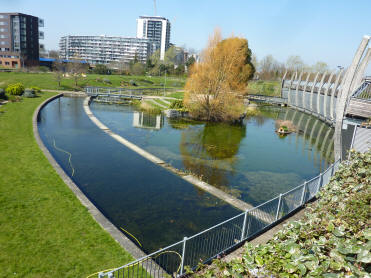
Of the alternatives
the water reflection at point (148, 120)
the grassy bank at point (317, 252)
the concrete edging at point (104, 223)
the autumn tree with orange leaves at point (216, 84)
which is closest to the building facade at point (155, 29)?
the water reflection at point (148, 120)

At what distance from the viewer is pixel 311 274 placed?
2648mm

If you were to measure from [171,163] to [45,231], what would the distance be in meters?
8.03


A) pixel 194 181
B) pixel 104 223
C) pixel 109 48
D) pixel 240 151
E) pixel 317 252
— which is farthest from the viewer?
pixel 109 48

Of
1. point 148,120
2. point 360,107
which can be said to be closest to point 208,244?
point 360,107

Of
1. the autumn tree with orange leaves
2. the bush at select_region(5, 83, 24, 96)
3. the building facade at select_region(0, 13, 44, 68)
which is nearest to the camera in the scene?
the autumn tree with orange leaves

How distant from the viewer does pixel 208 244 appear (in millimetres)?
7785

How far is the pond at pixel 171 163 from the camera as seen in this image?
9281 millimetres

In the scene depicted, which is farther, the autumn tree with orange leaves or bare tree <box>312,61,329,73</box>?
bare tree <box>312,61,329,73</box>

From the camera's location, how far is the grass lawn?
19.9 ft

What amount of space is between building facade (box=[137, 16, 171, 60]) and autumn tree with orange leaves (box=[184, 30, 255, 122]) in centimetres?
13004

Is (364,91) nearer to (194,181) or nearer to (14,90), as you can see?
(194,181)

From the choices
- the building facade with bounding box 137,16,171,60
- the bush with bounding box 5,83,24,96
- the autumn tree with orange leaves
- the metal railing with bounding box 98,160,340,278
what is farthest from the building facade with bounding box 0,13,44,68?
the building facade with bounding box 137,16,171,60

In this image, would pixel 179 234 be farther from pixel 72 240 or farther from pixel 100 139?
pixel 100 139

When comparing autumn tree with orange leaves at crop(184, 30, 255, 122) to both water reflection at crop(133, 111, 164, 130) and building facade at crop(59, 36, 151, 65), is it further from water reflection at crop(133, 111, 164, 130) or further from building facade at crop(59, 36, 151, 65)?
building facade at crop(59, 36, 151, 65)
